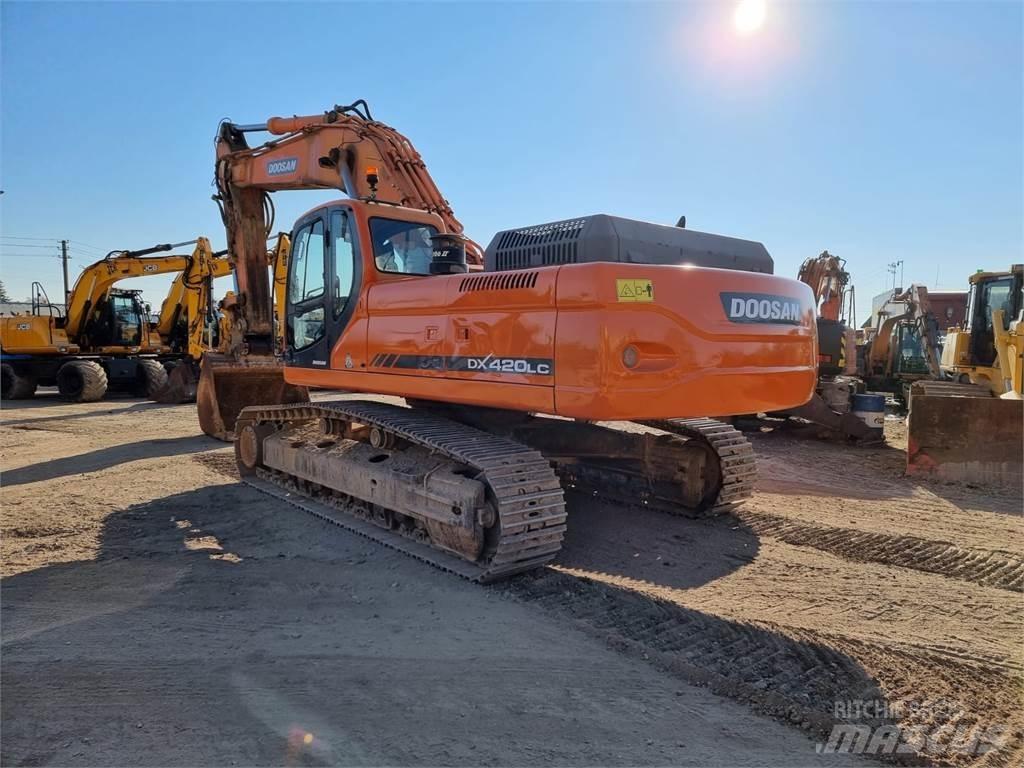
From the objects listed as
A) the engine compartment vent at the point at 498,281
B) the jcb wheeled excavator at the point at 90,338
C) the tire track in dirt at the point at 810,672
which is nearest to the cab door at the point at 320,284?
the engine compartment vent at the point at 498,281

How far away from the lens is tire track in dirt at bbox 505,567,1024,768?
106 inches

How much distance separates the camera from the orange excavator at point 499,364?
3721 millimetres

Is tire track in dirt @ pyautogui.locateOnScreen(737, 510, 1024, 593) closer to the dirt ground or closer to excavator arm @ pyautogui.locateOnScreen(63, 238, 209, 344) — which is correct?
the dirt ground

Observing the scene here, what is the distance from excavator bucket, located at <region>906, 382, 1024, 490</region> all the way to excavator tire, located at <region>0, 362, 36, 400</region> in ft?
63.6

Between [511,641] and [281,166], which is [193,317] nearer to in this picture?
[281,166]

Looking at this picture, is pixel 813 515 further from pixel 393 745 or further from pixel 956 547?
pixel 393 745

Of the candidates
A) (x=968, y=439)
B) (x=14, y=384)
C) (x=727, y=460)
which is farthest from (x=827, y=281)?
(x=14, y=384)

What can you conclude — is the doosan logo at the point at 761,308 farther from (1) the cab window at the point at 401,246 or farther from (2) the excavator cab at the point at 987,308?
(2) the excavator cab at the point at 987,308

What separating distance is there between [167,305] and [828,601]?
19.1m

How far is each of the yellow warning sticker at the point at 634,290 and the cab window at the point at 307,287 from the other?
120 inches

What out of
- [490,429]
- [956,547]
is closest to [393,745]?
[490,429]

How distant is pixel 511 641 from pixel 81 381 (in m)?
16.3

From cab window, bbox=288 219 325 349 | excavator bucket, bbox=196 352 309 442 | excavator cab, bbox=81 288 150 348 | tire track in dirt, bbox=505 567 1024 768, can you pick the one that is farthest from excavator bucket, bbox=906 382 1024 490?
excavator cab, bbox=81 288 150 348

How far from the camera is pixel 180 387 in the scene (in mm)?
16172
